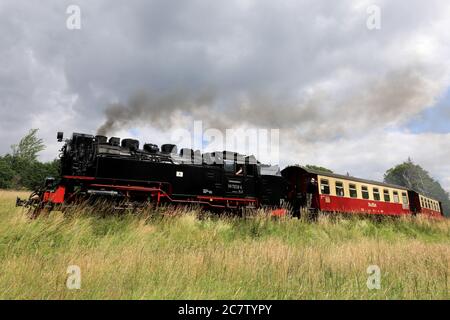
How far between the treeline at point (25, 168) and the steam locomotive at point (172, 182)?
37405 millimetres

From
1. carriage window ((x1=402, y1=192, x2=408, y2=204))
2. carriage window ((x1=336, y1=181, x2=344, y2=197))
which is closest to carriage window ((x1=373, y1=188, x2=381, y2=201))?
carriage window ((x1=336, y1=181, x2=344, y2=197))

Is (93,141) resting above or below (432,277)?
above

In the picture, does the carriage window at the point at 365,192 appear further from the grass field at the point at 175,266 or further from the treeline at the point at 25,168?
the treeline at the point at 25,168

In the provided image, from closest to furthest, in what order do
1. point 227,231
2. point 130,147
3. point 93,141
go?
point 227,231 < point 93,141 < point 130,147

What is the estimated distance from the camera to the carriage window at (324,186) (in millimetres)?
16100

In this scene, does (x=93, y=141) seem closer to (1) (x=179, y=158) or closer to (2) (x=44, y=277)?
(1) (x=179, y=158)

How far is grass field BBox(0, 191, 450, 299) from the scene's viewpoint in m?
4.10

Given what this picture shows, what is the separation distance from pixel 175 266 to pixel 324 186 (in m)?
12.6

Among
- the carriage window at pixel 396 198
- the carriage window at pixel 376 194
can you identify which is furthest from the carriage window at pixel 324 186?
the carriage window at pixel 396 198

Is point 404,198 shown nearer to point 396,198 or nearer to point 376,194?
point 396,198
